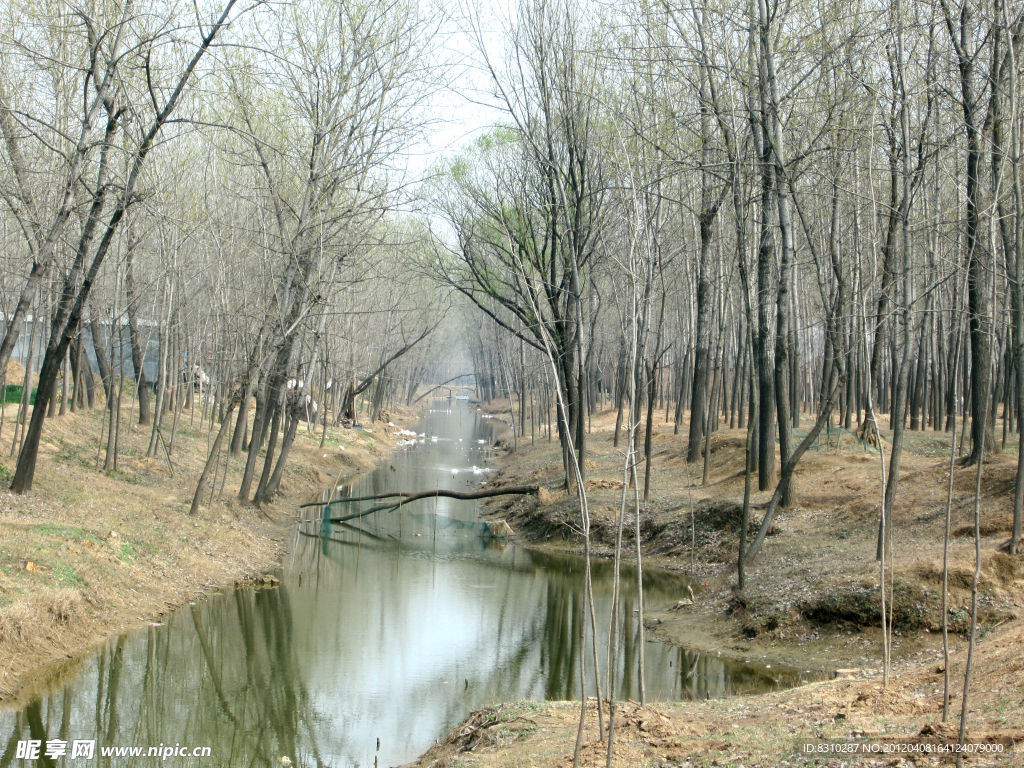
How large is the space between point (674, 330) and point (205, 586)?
87.0 ft

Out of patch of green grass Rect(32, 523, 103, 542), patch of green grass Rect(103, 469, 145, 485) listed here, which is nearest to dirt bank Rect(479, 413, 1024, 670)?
patch of green grass Rect(32, 523, 103, 542)

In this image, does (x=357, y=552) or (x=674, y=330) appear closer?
(x=357, y=552)

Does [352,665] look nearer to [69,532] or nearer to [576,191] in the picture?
[69,532]

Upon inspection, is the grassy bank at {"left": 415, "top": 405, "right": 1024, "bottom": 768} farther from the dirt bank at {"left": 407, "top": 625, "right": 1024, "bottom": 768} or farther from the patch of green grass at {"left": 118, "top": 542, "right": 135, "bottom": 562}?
the patch of green grass at {"left": 118, "top": 542, "right": 135, "bottom": 562}

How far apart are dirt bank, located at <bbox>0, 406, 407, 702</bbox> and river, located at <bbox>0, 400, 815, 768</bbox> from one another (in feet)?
1.45

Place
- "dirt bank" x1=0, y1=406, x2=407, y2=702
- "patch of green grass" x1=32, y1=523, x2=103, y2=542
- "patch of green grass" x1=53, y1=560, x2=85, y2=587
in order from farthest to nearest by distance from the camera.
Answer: "patch of green grass" x1=32, y1=523, x2=103, y2=542 → "patch of green grass" x1=53, y1=560, x2=85, y2=587 → "dirt bank" x1=0, y1=406, x2=407, y2=702

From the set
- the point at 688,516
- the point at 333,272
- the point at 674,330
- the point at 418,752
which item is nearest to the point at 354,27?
the point at 333,272

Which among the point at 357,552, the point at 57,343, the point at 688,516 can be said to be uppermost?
the point at 57,343

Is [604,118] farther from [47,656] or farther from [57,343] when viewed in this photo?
[47,656]

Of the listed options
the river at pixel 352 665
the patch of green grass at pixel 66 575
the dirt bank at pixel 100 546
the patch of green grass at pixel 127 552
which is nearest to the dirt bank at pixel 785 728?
the river at pixel 352 665

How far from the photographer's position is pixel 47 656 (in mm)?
8180

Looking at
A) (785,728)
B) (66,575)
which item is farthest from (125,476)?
(785,728)

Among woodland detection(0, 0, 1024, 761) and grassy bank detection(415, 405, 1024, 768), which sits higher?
woodland detection(0, 0, 1024, 761)

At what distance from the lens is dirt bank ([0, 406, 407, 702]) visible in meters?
8.35
